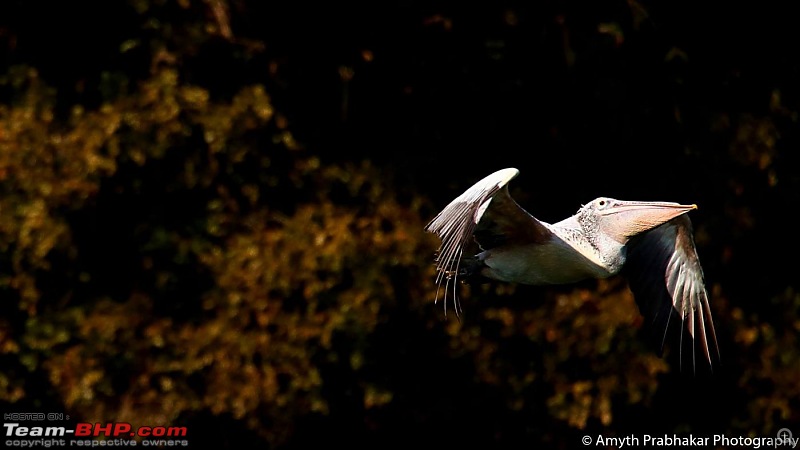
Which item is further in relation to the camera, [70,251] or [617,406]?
[617,406]

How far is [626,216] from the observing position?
650 centimetres

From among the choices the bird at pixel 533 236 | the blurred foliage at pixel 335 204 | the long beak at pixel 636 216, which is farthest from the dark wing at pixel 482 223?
the blurred foliage at pixel 335 204

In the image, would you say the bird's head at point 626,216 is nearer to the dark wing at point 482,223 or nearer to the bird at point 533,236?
the bird at point 533,236

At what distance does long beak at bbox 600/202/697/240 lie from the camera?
21.2 feet

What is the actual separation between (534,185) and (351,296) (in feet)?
4.61

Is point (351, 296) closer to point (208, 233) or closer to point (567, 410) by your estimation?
point (208, 233)

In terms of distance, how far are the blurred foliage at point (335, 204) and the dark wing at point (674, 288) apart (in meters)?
1.27

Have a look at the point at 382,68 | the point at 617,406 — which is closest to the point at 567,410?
the point at 617,406

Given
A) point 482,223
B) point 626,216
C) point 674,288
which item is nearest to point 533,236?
point 482,223

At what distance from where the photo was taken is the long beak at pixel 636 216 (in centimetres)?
646

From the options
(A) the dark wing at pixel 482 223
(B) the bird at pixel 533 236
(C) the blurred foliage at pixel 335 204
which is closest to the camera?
(A) the dark wing at pixel 482 223

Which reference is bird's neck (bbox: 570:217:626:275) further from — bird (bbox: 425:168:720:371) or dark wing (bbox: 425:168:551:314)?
dark wing (bbox: 425:168:551:314)

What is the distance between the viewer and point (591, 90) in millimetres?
9008

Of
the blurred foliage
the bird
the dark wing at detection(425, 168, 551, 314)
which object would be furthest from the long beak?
the blurred foliage
